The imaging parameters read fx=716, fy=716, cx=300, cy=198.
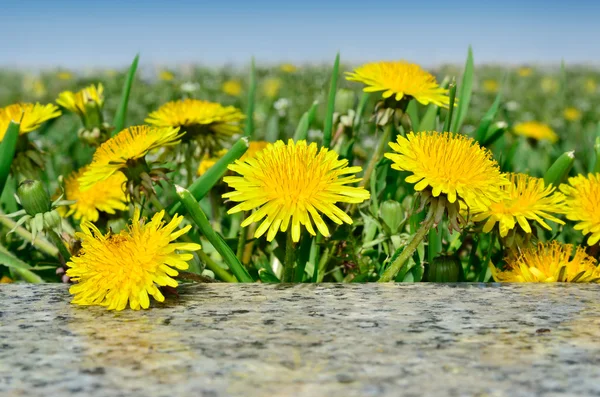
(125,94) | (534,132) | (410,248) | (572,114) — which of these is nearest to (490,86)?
(572,114)

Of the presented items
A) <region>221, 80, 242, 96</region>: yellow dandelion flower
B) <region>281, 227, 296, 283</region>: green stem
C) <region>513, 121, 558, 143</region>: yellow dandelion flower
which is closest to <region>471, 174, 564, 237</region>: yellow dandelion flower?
<region>281, 227, 296, 283</region>: green stem

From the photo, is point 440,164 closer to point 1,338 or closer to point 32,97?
point 1,338

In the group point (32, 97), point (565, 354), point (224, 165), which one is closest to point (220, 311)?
point (224, 165)

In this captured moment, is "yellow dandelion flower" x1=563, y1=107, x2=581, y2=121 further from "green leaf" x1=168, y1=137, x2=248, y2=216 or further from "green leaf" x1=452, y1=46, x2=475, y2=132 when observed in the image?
"green leaf" x1=168, y1=137, x2=248, y2=216

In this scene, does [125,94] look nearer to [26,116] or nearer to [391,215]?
[26,116]

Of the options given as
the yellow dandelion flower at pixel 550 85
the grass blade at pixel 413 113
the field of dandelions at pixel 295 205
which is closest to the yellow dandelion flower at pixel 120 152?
the field of dandelions at pixel 295 205
